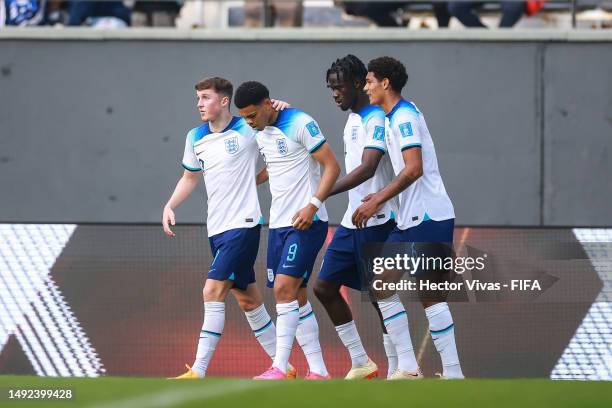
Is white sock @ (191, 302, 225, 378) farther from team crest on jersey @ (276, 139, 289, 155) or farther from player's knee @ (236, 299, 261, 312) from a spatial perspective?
team crest on jersey @ (276, 139, 289, 155)

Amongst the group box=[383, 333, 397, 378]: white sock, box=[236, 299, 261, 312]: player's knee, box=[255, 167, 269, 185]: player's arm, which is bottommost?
box=[383, 333, 397, 378]: white sock

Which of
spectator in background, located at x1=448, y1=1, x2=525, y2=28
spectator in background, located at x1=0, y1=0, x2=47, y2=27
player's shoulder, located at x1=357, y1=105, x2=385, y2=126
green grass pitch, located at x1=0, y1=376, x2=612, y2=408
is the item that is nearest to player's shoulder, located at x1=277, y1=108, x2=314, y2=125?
player's shoulder, located at x1=357, y1=105, x2=385, y2=126

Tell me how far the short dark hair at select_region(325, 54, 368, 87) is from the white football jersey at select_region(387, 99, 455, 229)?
0.44 meters

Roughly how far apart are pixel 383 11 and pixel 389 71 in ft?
14.9

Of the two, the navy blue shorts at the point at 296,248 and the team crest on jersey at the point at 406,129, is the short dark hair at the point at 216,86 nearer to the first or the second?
the navy blue shorts at the point at 296,248

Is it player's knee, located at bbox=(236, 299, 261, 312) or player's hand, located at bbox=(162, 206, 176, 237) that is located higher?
player's hand, located at bbox=(162, 206, 176, 237)

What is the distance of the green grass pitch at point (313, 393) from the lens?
7.55 meters

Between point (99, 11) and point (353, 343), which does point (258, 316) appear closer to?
point (353, 343)

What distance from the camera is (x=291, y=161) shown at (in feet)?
29.3

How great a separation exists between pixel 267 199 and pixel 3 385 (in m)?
4.87

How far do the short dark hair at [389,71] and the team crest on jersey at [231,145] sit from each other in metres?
1.09

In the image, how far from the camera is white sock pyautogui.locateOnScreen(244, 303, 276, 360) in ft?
30.5

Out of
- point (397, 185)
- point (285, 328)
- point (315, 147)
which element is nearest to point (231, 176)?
point (315, 147)

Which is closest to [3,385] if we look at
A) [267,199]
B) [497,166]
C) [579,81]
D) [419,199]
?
[419,199]
